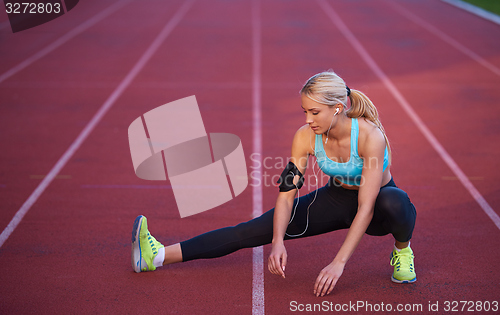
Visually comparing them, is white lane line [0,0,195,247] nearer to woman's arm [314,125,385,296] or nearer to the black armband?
the black armband

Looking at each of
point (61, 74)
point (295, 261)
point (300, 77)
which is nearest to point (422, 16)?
point (300, 77)

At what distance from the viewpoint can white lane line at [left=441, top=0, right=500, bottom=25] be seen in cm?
1501

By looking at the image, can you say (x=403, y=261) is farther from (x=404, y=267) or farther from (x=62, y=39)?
(x=62, y=39)

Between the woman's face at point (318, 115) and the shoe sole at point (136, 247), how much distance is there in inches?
47.6

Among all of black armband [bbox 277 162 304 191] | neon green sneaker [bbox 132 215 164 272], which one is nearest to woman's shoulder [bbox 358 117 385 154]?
black armband [bbox 277 162 304 191]

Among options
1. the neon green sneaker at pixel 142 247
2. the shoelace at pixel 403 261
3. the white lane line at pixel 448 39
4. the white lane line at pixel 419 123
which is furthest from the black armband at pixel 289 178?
the white lane line at pixel 448 39

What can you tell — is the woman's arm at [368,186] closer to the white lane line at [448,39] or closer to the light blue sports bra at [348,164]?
the light blue sports bra at [348,164]

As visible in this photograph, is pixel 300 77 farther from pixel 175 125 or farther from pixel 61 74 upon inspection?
pixel 61 74

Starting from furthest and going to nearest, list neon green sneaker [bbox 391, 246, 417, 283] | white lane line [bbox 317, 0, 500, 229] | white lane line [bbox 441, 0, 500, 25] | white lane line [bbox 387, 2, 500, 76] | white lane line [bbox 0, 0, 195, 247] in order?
1. white lane line [bbox 441, 0, 500, 25]
2. white lane line [bbox 387, 2, 500, 76]
3. white lane line [bbox 317, 0, 500, 229]
4. white lane line [bbox 0, 0, 195, 247]
5. neon green sneaker [bbox 391, 246, 417, 283]

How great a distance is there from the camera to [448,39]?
12586 millimetres

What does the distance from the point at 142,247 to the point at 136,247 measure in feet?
0.12

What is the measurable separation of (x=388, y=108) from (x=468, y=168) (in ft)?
7.94

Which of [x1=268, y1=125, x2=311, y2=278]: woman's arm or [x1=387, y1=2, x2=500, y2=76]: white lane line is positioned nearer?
[x1=268, y1=125, x2=311, y2=278]: woman's arm

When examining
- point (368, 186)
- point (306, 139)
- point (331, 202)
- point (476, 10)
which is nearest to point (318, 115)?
point (306, 139)
